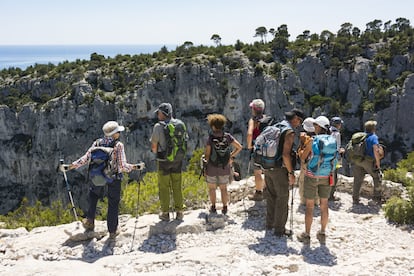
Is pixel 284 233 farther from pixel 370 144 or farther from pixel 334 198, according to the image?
pixel 370 144

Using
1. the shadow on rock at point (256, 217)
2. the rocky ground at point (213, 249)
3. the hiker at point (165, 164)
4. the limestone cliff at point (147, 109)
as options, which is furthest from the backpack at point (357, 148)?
the limestone cliff at point (147, 109)

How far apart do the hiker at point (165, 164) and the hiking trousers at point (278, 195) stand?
5.21 ft

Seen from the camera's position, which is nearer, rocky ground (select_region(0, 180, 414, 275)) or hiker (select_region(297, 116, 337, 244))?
rocky ground (select_region(0, 180, 414, 275))

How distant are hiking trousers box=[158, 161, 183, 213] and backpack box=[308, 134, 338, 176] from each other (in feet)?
7.54

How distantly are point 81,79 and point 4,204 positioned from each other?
16175 mm

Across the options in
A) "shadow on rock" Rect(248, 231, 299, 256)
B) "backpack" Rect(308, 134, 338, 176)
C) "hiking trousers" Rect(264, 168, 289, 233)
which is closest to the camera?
"shadow on rock" Rect(248, 231, 299, 256)

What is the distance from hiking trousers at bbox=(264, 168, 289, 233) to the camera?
616 centimetres

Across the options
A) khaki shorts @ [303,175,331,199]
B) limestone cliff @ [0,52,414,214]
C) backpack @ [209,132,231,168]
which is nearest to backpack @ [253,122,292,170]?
khaki shorts @ [303,175,331,199]

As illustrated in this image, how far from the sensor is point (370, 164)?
8117mm

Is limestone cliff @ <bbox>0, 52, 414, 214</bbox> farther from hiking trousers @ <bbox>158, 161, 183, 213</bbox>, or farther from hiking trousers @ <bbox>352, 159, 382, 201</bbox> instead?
hiking trousers @ <bbox>158, 161, 183, 213</bbox>

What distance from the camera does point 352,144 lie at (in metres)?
8.41

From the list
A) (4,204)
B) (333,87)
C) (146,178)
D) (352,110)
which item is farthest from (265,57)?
(146,178)

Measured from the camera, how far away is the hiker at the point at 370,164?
798 centimetres

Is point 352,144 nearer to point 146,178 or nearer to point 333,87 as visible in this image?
point 146,178
